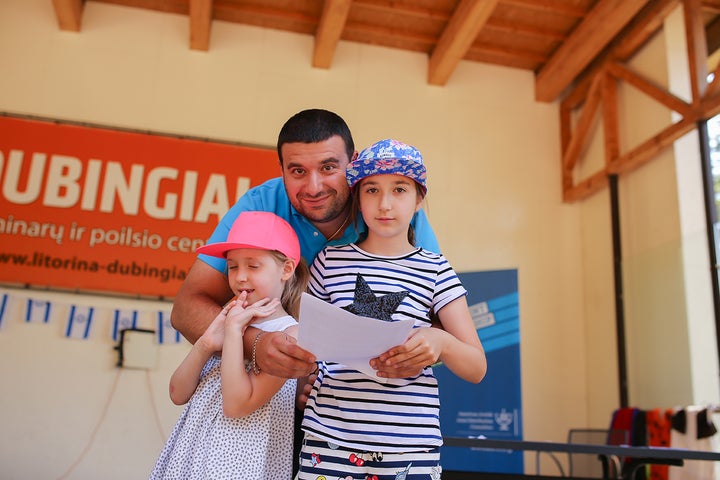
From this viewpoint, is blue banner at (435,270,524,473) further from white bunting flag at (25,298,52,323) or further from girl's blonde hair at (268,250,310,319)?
girl's blonde hair at (268,250,310,319)

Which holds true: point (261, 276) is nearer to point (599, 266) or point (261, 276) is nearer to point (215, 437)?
point (215, 437)

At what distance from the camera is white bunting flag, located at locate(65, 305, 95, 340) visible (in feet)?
16.0

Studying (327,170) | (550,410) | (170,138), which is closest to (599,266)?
(550,410)

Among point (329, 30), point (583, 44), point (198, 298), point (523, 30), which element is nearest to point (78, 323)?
point (329, 30)

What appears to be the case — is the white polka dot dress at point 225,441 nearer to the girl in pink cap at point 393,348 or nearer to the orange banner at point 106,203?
the girl in pink cap at point 393,348

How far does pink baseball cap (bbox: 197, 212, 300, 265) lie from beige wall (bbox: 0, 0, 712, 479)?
3.78m

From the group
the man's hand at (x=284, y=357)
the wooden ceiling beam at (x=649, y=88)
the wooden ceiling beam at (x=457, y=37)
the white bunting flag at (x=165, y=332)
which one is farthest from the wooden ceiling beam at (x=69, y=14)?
the man's hand at (x=284, y=357)

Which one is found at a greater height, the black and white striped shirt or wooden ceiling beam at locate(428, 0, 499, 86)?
wooden ceiling beam at locate(428, 0, 499, 86)

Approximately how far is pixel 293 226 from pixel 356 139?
387cm

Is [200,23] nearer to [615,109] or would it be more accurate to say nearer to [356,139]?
[356,139]

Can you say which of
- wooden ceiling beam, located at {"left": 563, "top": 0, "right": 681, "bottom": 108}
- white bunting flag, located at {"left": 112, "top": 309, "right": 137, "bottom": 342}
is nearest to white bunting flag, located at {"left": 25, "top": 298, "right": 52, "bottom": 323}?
white bunting flag, located at {"left": 112, "top": 309, "right": 137, "bottom": 342}

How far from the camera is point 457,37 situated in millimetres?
5328

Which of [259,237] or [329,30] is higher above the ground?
[329,30]

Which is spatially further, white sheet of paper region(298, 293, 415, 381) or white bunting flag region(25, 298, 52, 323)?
white bunting flag region(25, 298, 52, 323)
